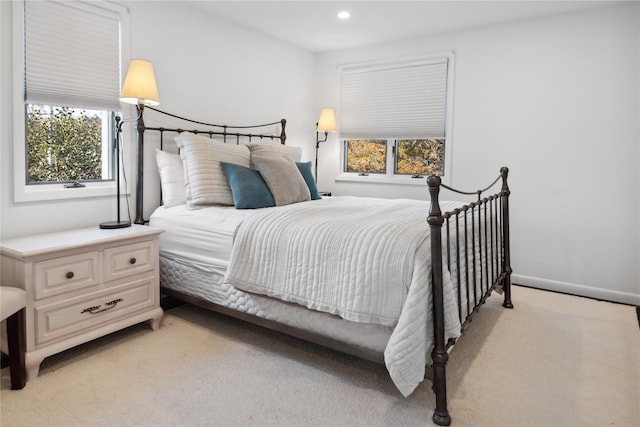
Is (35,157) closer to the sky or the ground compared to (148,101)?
closer to the ground

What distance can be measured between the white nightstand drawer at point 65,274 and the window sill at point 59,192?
0.60 m

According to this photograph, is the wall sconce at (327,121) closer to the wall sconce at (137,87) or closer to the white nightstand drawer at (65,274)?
the wall sconce at (137,87)

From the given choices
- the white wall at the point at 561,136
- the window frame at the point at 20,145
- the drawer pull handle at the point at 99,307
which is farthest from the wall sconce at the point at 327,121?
the drawer pull handle at the point at 99,307

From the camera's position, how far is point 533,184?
374 centimetres

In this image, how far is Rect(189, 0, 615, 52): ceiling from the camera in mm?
3381

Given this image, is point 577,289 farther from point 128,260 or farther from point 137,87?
point 137,87

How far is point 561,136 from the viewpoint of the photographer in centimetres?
359

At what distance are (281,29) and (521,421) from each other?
12.0ft

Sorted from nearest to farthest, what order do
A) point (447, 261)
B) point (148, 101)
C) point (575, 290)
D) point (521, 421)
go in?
1. point (521, 421)
2. point (447, 261)
3. point (148, 101)
4. point (575, 290)

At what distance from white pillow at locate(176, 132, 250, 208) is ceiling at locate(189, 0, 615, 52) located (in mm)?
1189

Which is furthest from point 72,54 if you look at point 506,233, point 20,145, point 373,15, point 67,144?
point 506,233

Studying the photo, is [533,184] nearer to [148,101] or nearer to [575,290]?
[575,290]

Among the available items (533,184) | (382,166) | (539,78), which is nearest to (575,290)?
(533,184)

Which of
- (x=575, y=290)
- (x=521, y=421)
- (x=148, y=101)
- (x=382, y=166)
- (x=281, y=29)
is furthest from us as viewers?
(x=382, y=166)
